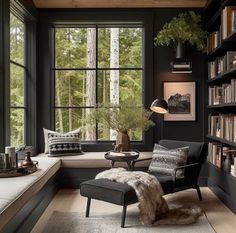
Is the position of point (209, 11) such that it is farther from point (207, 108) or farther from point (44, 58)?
point (44, 58)

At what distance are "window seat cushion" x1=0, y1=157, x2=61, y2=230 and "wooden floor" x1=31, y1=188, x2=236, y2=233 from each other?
55cm

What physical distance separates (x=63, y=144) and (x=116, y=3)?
7.92 feet

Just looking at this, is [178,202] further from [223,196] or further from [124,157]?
[124,157]

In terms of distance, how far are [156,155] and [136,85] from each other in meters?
1.71

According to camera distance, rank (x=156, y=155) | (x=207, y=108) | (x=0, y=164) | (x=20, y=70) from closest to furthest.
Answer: (x=0, y=164) < (x=156, y=155) < (x=20, y=70) < (x=207, y=108)

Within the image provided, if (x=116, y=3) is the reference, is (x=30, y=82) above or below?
below

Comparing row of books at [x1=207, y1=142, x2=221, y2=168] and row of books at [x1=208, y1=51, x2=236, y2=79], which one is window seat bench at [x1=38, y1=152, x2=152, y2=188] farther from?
row of books at [x1=208, y1=51, x2=236, y2=79]

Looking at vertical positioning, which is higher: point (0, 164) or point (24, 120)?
point (24, 120)

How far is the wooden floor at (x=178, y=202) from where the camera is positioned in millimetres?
4047

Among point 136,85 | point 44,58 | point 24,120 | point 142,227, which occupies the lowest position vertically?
point 142,227

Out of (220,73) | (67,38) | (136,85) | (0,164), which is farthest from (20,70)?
(220,73)

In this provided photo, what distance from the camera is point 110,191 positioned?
4031 millimetres

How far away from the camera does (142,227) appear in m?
3.94

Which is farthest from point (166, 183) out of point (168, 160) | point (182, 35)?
point (182, 35)
